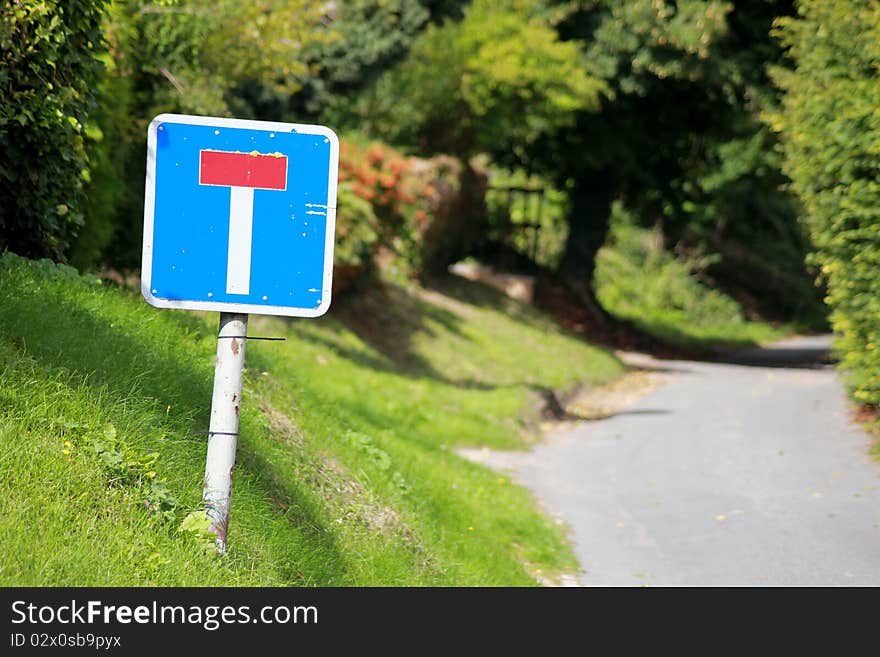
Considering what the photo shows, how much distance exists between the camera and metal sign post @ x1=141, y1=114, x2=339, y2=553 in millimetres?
4273

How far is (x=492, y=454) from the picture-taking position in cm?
1366

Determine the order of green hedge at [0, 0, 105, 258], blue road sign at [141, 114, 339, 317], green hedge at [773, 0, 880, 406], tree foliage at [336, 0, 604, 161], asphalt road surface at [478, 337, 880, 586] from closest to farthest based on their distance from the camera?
blue road sign at [141, 114, 339, 317] < green hedge at [0, 0, 105, 258] < asphalt road surface at [478, 337, 880, 586] < green hedge at [773, 0, 880, 406] < tree foliage at [336, 0, 604, 161]

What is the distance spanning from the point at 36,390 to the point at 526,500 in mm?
6479

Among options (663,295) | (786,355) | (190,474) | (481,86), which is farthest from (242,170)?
(663,295)

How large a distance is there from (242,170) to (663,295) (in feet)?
112

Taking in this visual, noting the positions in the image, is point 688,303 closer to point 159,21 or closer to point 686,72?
point 686,72

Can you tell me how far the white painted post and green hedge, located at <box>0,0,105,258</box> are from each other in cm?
324

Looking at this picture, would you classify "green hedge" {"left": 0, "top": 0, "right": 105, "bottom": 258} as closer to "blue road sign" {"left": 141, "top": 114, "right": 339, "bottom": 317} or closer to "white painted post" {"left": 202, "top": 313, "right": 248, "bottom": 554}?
"blue road sign" {"left": 141, "top": 114, "right": 339, "bottom": 317}

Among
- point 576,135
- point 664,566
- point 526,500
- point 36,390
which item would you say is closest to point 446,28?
point 576,135

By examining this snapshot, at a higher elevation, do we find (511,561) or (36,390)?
(36,390)

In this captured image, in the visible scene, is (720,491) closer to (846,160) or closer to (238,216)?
(846,160)

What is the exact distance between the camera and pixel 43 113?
7238 millimetres

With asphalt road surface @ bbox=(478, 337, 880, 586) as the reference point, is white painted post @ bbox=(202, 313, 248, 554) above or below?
above

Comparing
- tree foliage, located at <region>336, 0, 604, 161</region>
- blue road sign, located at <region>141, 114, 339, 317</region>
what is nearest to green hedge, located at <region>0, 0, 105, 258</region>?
blue road sign, located at <region>141, 114, 339, 317</region>
